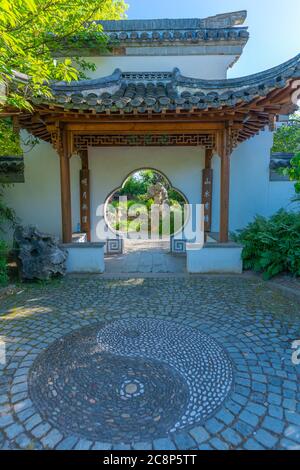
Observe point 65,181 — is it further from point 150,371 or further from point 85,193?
point 150,371

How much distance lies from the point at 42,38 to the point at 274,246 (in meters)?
5.84

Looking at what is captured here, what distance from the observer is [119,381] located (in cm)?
226

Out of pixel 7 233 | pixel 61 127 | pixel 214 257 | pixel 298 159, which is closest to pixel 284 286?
pixel 214 257

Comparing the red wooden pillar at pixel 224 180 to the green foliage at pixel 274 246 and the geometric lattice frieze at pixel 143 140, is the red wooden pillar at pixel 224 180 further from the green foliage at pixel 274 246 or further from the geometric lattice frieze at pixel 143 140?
the geometric lattice frieze at pixel 143 140

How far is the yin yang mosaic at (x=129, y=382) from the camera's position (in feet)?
6.07

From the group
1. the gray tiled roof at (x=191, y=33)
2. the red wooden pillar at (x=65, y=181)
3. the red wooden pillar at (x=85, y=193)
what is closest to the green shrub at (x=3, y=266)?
the red wooden pillar at (x=65, y=181)

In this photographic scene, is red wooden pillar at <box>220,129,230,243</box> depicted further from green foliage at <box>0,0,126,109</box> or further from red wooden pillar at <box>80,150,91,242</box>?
red wooden pillar at <box>80,150,91,242</box>

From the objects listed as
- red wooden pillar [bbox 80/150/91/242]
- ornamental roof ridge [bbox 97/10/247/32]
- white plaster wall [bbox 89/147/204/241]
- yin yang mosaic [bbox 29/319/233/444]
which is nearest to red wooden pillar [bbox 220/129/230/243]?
white plaster wall [bbox 89/147/204/241]

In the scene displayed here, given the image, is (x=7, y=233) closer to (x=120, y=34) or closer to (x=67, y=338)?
(x=67, y=338)

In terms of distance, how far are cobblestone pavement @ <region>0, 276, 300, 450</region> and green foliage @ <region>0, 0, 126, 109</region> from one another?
8.80 ft

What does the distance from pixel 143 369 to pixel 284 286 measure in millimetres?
2984

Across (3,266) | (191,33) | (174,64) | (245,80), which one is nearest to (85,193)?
(3,266)

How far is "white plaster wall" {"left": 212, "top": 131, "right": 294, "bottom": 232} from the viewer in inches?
259

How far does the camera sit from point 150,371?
2398mm
